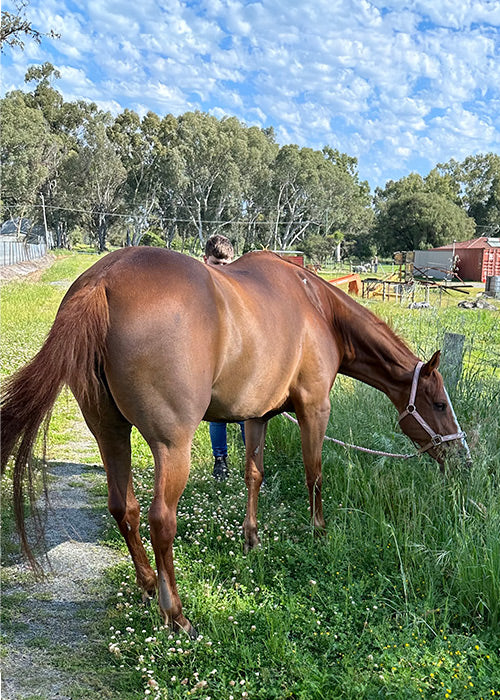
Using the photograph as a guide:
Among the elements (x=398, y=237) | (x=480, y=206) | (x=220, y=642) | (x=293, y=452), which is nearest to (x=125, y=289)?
(x=220, y=642)

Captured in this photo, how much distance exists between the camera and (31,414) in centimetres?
264

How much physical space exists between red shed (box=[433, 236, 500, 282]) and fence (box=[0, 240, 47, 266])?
34.9m

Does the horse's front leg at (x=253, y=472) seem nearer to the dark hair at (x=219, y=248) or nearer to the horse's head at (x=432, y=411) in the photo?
the horse's head at (x=432, y=411)

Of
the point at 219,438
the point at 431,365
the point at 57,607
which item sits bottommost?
the point at 57,607

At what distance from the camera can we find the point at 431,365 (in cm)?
416

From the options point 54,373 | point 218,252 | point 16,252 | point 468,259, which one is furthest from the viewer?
point 468,259

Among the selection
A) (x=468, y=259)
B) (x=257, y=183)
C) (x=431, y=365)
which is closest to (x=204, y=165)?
(x=257, y=183)

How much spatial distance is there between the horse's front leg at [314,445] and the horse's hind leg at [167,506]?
4.42 ft

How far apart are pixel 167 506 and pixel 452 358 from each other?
12.6ft

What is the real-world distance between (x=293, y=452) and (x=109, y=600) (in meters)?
2.64

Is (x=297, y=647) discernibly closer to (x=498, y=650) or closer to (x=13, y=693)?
(x=498, y=650)

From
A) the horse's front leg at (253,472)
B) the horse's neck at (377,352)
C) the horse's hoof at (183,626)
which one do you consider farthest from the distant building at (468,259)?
the horse's hoof at (183,626)

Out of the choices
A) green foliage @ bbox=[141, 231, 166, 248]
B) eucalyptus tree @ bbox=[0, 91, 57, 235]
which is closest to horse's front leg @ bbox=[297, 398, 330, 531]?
eucalyptus tree @ bbox=[0, 91, 57, 235]

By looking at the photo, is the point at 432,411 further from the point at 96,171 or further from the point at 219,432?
the point at 96,171
